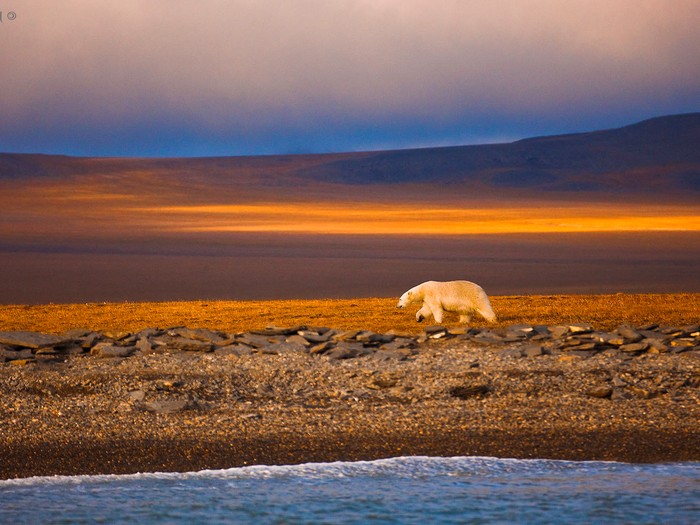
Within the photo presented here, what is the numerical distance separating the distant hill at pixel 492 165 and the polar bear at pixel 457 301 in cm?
8685

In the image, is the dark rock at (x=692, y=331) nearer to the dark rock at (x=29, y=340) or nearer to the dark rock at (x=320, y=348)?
the dark rock at (x=320, y=348)

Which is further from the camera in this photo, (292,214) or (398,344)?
(292,214)

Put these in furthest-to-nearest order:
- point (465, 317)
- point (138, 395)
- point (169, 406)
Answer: point (465, 317), point (138, 395), point (169, 406)

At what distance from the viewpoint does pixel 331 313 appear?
18000 mm

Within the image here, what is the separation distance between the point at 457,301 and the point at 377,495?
8731 millimetres

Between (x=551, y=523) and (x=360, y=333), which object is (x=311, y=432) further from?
(x=360, y=333)

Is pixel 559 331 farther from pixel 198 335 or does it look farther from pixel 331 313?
pixel 331 313

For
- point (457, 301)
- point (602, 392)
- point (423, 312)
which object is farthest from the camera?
point (423, 312)

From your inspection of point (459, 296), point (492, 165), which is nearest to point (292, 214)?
point (492, 165)

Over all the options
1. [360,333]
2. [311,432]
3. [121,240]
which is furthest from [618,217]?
[311,432]

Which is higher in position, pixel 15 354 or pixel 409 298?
pixel 409 298

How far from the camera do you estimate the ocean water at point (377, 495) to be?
23.9ft

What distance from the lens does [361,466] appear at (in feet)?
26.5

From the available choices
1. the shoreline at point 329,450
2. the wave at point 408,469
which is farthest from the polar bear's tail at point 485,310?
the wave at point 408,469
